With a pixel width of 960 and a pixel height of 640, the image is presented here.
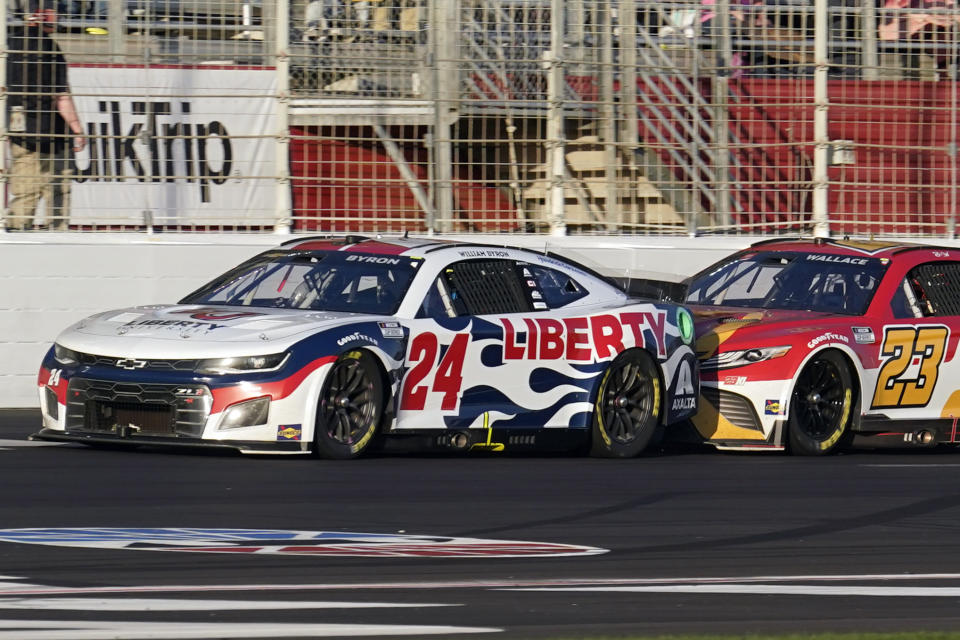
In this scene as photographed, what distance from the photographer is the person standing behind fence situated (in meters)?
13.3

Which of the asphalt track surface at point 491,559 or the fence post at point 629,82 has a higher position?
the fence post at point 629,82

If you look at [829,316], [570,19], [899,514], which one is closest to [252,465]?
[899,514]

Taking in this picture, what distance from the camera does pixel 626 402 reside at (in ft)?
35.7

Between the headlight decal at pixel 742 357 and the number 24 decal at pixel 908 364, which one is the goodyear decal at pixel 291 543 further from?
the number 24 decal at pixel 908 364

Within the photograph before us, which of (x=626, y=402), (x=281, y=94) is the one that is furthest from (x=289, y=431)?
(x=281, y=94)

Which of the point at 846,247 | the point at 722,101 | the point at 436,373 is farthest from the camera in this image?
the point at 722,101

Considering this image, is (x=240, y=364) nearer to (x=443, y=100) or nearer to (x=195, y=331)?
(x=195, y=331)

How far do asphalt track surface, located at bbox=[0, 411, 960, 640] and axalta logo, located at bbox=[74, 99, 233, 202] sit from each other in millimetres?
3380

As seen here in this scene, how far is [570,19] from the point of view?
14.9 meters

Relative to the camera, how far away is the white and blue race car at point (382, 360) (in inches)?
363

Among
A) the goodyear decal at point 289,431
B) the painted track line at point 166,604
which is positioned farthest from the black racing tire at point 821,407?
the painted track line at point 166,604

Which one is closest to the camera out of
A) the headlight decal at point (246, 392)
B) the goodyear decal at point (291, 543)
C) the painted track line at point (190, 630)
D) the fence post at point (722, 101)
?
the painted track line at point (190, 630)

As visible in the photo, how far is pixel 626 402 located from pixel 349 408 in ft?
6.82

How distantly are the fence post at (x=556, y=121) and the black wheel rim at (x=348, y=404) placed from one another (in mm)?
5563
